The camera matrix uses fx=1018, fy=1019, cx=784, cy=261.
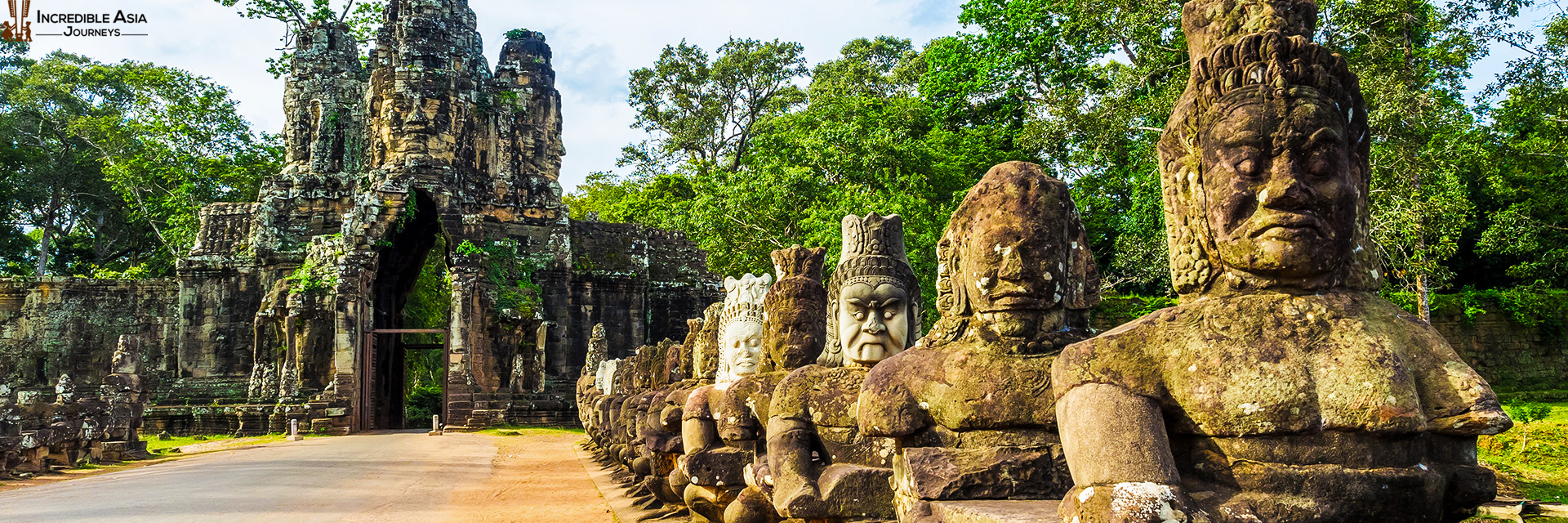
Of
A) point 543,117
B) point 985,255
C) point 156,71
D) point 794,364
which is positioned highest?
point 156,71

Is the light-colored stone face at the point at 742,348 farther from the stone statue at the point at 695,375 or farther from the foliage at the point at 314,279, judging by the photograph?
the foliage at the point at 314,279

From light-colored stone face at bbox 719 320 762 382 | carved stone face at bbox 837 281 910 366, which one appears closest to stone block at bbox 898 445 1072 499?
carved stone face at bbox 837 281 910 366

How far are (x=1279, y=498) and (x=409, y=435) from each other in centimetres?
2054

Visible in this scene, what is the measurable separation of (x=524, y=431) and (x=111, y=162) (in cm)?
2094

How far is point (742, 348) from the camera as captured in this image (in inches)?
258

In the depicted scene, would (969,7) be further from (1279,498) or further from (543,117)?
(1279,498)

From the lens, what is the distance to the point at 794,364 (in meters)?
5.35

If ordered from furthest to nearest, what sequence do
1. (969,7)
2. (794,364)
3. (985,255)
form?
(969,7)
(794,364)
(985,255)

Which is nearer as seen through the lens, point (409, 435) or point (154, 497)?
point (154, 497)

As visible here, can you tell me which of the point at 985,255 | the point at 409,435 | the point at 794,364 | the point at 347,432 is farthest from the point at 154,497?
the point at 347,432

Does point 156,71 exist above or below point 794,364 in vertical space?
above

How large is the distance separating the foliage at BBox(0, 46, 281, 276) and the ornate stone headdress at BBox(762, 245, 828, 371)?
29732 mm

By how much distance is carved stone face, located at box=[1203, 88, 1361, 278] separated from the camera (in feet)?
7.86

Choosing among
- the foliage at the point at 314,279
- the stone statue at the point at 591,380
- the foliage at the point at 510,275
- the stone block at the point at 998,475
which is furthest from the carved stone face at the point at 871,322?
the foliage at the point at 314,279
